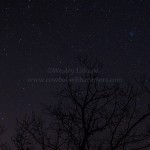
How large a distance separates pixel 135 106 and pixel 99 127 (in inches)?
81.7

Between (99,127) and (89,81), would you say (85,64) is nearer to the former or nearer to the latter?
(89,81)

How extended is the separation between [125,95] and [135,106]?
0.63 meters

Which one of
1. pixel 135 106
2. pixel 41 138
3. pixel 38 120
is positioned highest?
pixel 135 106

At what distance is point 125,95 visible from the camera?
12.0m

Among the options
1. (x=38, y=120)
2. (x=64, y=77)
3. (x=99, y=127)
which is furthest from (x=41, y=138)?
(x=99, y=127)

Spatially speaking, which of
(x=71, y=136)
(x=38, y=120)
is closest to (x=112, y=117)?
(x=71, y=136)

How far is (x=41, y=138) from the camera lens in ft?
51.4

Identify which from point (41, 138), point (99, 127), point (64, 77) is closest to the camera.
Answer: point (99, 127)

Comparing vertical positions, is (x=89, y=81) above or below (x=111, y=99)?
above

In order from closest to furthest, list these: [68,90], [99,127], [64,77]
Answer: [99,127] → [68,90] → [64,77]

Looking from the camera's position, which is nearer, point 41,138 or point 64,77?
point 64,77

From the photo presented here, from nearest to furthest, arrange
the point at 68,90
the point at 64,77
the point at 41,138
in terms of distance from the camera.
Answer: the point at 68,90
the point at 64,77
the point at 41,138

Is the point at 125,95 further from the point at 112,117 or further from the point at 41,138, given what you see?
the point at 41,138

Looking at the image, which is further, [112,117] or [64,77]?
[64,77]
